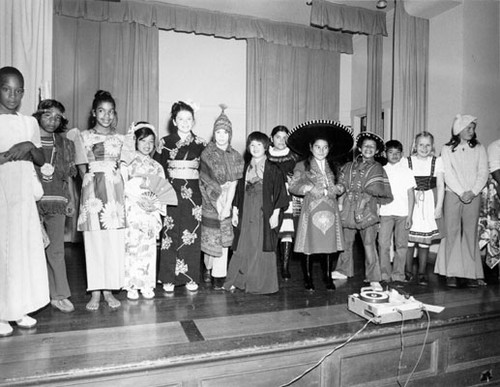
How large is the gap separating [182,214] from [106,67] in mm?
3677

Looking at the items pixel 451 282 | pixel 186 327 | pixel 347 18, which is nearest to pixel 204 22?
pixel 347 18

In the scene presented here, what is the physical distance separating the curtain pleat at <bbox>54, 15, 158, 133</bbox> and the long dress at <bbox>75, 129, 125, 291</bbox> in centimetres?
332

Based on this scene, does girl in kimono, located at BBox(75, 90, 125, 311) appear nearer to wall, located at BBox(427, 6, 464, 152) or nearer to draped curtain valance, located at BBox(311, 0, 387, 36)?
draped curtain valance, located at BBox(311, 0, 387, 36)

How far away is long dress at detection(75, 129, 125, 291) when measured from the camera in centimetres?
270

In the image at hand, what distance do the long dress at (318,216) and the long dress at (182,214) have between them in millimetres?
786

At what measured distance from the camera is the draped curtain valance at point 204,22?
5.50m

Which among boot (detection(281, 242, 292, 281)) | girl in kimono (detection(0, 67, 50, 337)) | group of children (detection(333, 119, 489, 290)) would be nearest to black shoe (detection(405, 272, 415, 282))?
group of children (detection(333, 119, 489, 290))

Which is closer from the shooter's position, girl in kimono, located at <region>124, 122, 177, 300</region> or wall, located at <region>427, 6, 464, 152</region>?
girl in kimono, located at <region>124, 122, 177, 300</region>

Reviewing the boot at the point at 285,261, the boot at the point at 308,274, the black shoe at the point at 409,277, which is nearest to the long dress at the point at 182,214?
the boot at the point at 308,274

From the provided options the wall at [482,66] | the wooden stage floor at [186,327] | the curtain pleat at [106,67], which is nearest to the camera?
the wooden stage floor at [186,327]

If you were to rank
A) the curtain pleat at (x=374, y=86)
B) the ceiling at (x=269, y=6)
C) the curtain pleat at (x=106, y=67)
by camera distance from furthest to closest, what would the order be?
the curtain pleat at (x=374, y=86) → the ceiling at (x=269, y=6) → the curtain pleat at (x=106, y=67)

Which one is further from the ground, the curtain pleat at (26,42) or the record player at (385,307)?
the curtain pleat at (26,42)

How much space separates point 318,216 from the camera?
311 centimetres

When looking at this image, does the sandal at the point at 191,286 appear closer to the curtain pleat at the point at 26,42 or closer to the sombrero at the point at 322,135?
the sombrero at the point at 322,135
